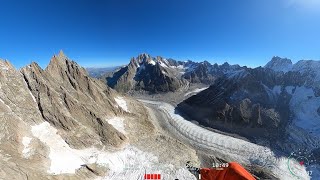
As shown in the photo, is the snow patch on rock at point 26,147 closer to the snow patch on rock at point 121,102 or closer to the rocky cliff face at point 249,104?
the snow patch on rock at point 121,102

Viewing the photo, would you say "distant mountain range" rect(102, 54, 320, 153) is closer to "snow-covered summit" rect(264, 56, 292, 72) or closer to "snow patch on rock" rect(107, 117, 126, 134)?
"snow-covered summit" rect(264, 56, 292, 72)

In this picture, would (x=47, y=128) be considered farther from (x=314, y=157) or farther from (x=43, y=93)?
(x=314, y=157)

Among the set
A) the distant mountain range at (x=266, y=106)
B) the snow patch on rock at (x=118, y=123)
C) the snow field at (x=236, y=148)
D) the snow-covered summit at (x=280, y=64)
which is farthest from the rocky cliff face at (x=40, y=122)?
the snow-covered summit at (x=280, y=64)

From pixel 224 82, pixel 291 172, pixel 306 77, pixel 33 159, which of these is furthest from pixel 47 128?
pixel 306 77

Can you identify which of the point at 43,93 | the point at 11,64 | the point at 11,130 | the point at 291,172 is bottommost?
the point at 291,172

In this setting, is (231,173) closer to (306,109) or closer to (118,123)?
(118,123)

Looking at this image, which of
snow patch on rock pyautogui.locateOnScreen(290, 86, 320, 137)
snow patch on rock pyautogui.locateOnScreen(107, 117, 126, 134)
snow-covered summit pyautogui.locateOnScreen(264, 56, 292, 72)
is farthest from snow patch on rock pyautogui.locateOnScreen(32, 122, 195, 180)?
snow-covered summit pyautogui.locateOnScreen(264, 56, 292, 72)
